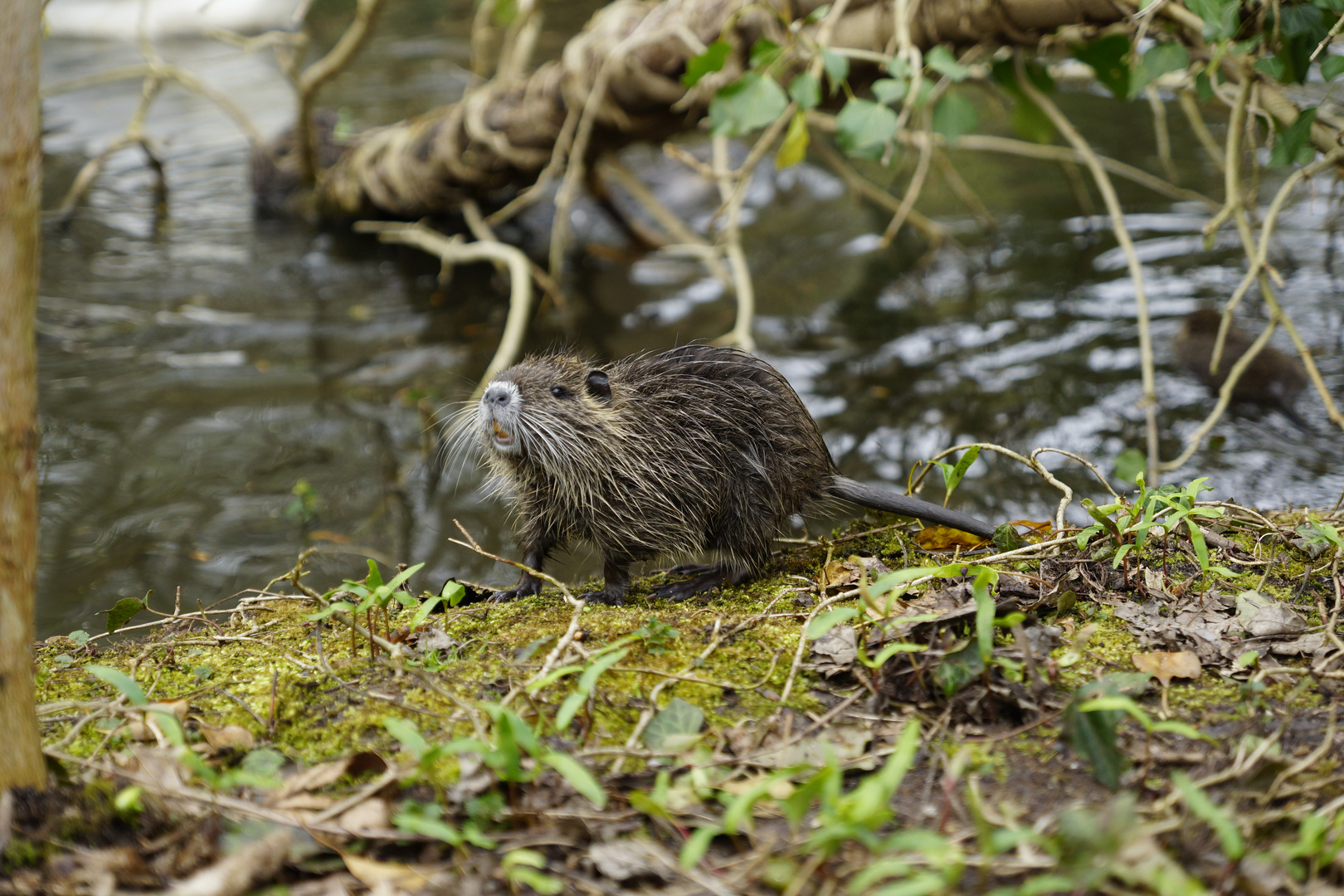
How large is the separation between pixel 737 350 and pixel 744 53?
8.82 ft

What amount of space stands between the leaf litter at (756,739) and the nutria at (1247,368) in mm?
2842

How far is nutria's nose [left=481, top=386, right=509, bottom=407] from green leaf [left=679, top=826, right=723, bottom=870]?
175 cm

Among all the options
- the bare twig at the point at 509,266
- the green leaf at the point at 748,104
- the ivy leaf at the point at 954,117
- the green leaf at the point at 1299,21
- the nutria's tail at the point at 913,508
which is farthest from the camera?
the bare twig at the point at 509,266

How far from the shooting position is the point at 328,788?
77.7 inches

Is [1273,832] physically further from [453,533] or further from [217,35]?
[217,35]

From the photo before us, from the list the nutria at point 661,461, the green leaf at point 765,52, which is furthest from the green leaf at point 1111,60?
the nutria at point 661,461

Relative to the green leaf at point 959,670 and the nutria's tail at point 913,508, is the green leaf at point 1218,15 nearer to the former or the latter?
the nutria's tail at point 913,508

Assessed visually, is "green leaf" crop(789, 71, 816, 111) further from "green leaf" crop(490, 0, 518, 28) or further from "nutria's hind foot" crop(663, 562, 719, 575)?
"green leaf" crop(490, 0, 518, 28)

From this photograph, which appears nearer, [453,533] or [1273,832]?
[1273,832]

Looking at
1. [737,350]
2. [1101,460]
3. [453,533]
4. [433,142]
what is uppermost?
[433,142]

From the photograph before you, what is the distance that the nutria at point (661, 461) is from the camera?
3223 millimetres

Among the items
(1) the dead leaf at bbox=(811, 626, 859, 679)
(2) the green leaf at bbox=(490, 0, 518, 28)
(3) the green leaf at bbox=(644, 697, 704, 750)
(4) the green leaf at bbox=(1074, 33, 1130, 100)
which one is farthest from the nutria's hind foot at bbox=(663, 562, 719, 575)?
(2) the green leaf at bbox=(490, 0, 518, 28)

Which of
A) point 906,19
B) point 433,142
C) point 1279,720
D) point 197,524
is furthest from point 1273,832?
point 433,142

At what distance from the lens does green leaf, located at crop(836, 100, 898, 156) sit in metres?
3.89
